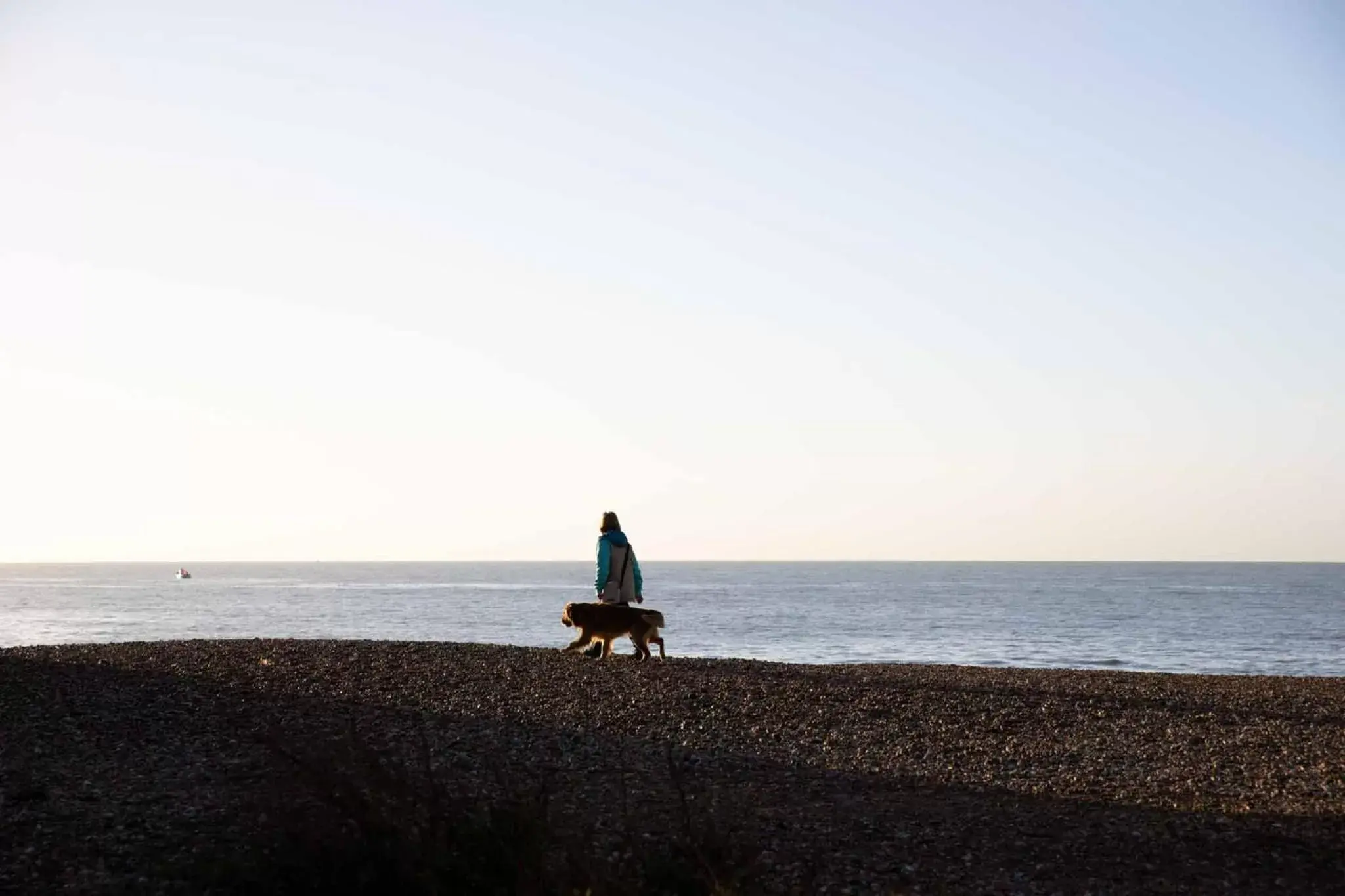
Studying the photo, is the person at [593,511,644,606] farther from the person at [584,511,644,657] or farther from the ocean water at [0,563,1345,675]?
the ocean water at [0,563,1345,675]

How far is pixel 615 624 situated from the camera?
17.7 meters

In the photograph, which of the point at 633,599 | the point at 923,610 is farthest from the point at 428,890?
the point at 923,610

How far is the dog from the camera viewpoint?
57.7 feet

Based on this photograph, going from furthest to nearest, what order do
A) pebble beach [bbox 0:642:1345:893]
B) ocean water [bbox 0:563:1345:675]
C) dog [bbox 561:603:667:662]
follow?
1. ocean water [bbox 0:563:1345:675]
2. dog [bbox 561:603:667:662]
3. pebble beach [bbox 0:642:1345:893]

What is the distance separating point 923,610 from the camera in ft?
214

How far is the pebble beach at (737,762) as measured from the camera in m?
7.52

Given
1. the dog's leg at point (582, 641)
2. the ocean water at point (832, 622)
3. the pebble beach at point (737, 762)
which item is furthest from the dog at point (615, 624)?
the ocean water at point (832, 622)

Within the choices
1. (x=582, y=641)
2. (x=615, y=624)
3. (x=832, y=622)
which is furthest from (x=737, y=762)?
(x=832, y=622)

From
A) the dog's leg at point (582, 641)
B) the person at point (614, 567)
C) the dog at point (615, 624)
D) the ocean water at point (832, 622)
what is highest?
the person at point (614, 567)

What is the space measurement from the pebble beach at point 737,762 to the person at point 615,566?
164 centimetres

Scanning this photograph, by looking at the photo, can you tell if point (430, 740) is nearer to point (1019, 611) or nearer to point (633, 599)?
point (633, 599)

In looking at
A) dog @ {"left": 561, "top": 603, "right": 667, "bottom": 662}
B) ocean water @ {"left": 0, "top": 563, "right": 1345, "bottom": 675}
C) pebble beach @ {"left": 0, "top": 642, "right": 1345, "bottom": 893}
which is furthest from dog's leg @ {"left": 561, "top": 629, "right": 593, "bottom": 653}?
ocean water @ {"left": 0, "top": 563, "right": 1345, "bottom": 675}

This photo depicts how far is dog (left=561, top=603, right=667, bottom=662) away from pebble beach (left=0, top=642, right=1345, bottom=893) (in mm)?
727

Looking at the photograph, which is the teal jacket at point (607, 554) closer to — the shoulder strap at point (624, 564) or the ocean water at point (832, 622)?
the shoulder strap at point (624, 564)
